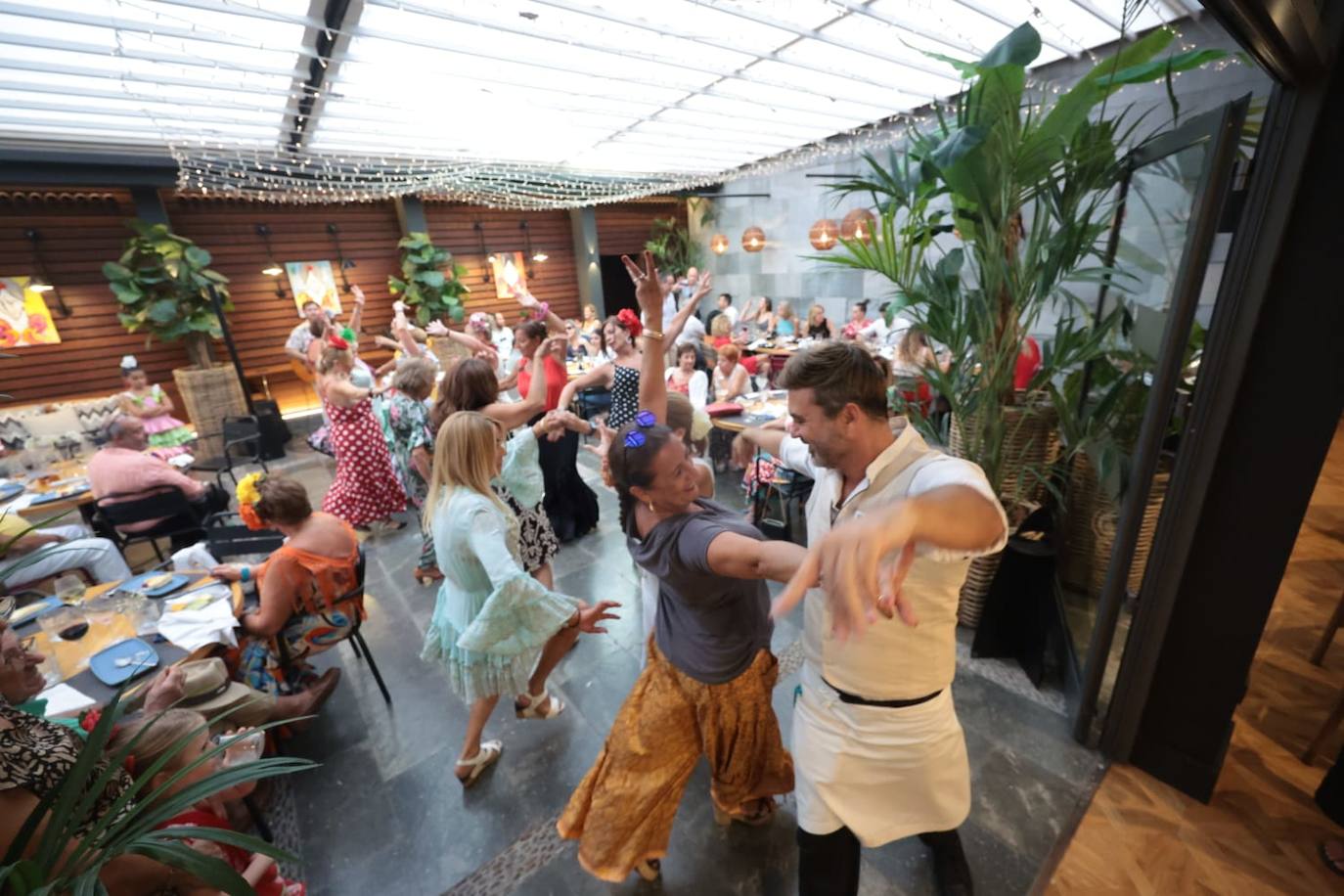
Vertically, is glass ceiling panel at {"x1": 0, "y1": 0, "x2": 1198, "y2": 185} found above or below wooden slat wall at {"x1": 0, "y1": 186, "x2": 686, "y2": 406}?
above

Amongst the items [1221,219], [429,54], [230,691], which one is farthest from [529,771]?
[429,54]

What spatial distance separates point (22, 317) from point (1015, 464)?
38.6ft

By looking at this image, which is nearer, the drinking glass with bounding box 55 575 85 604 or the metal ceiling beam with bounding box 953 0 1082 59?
the drinking glass with bounding box 55 575 85 604

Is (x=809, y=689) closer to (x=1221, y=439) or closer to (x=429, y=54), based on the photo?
(x=1221, y=439)

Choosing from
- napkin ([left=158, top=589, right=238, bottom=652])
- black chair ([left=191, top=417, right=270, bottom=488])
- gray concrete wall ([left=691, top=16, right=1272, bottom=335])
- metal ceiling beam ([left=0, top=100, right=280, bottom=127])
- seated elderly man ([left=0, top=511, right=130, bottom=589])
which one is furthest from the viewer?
gray concrete wall ([left=691, top=16, right=1272, bottom=335])

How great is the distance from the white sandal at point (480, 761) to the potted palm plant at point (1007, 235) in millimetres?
2590

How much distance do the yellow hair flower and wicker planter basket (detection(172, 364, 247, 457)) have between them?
617cm

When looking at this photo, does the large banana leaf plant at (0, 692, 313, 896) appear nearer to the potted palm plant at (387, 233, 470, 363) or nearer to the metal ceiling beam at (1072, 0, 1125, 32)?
the metal ceiling beam at (1072, 0, 1125, 32)

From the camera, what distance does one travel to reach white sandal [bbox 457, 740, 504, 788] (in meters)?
2.29

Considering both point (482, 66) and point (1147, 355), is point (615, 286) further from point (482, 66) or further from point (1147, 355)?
→ point (1147, 355)

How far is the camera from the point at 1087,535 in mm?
3086

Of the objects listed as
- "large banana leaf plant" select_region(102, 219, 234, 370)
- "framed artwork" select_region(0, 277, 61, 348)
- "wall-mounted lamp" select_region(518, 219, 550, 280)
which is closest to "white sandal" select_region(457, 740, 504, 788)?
"large banana leaf plant" select_region(102, 219, 234, 370)

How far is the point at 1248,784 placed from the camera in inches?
82.5

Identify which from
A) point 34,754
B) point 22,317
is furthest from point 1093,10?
point 22,317
